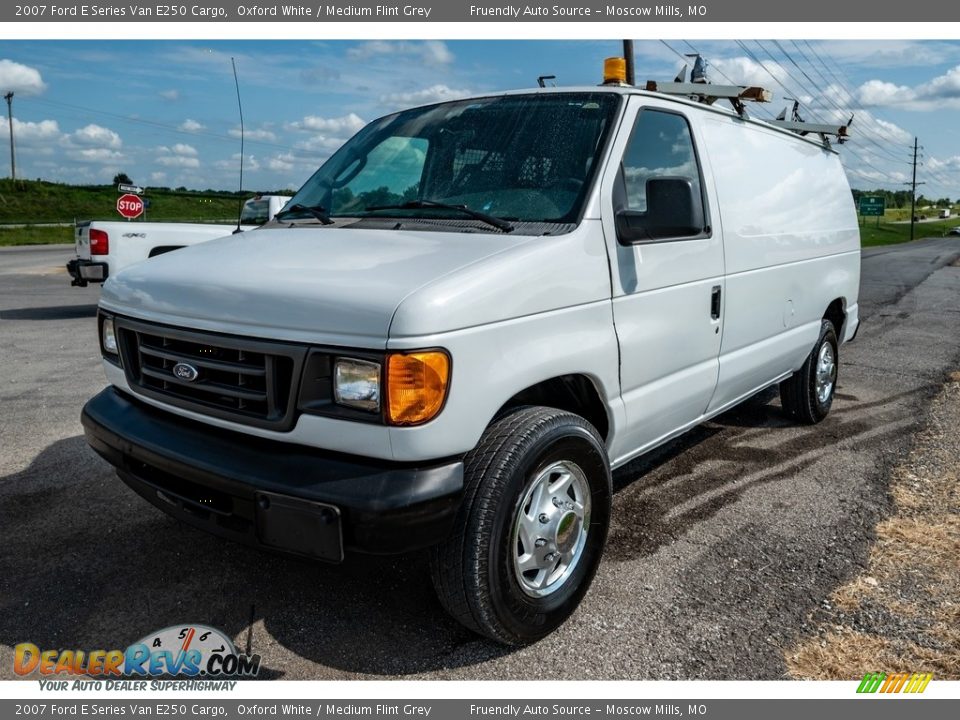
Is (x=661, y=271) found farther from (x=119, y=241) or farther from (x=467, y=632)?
(x=119, y=241)

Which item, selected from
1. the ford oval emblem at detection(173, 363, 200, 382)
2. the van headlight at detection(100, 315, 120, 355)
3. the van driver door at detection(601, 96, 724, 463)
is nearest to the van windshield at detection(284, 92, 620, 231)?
the van driver door at detection(601, 96, 724, 463)

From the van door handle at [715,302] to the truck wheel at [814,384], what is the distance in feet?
6.71

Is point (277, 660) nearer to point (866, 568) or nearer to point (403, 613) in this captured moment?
point (403, 613)

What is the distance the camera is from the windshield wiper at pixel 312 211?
3.72 meters

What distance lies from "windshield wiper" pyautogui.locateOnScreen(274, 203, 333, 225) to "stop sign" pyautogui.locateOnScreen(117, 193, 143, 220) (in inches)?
751

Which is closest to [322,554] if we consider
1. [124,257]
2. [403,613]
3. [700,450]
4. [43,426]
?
[403,613]

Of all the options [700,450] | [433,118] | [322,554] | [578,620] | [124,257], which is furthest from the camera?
[124,257]

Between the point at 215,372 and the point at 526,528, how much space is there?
4.18ft

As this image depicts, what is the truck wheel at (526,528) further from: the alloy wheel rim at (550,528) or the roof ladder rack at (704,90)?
the roof ladder rack at (704,90)

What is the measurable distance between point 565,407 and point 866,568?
5.32 feet

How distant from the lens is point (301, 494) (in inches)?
98.8

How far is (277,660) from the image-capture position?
2.91 meters

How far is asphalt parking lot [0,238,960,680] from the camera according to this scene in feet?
9.68

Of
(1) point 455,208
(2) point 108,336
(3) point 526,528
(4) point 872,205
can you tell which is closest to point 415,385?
(3) point 526,528
